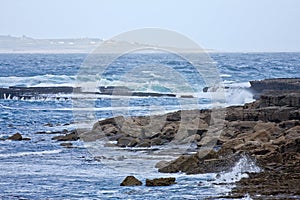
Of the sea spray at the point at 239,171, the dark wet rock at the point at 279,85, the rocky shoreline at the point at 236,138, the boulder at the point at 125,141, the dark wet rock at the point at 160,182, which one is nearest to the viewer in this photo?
the rocky shoreline at the point at 236,138

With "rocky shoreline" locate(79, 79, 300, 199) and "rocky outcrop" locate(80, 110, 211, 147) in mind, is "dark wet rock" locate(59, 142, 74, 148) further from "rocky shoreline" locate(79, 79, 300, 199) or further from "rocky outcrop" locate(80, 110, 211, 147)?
"rocky outcrop" locate(80, 110, 211, 147)

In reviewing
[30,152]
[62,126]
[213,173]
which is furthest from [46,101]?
[213,173]

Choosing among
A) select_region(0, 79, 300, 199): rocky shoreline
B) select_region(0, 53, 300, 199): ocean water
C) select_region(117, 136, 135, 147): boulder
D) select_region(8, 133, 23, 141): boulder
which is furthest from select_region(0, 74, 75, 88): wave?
select_region(117, 136, 135, 147): boulder

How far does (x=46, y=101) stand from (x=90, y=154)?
25.3 meters

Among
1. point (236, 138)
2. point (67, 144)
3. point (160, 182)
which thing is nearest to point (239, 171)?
point (160, 182)

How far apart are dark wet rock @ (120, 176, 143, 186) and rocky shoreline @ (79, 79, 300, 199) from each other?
1668 mm

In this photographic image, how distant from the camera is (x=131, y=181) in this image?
17047 mm

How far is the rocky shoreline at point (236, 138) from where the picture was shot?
16.4 meters

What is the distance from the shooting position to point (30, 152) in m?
23.8

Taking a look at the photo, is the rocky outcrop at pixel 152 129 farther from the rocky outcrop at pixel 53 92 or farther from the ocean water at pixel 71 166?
the rocky outcrop at pixel 53 92

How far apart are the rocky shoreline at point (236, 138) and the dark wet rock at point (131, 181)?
1.67 meters

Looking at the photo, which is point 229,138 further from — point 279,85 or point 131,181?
point 279,85

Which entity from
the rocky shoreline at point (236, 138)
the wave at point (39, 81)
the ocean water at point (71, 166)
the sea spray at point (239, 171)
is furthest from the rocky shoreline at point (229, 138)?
the wave at point (39, 81)

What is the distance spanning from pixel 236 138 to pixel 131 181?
5.99 meters
